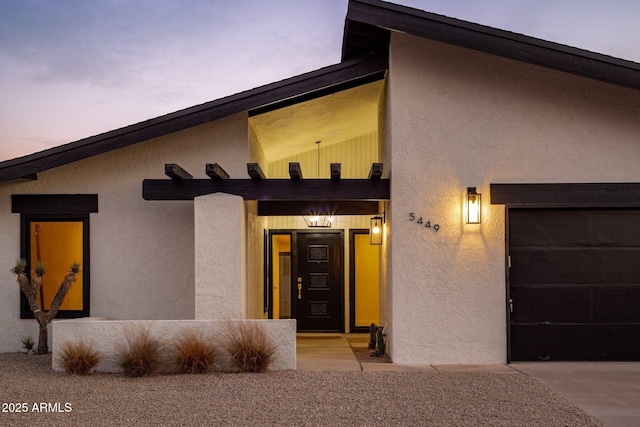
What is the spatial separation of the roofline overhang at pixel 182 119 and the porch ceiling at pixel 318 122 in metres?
0.82

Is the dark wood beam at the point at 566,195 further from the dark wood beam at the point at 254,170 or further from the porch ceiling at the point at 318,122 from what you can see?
the dark wood beam at the point at 254,170

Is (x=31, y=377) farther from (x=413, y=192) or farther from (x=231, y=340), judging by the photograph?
(x=413, y=192)

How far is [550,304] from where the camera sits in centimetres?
862

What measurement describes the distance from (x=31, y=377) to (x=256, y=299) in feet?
14.0

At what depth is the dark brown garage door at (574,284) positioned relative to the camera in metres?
8.56

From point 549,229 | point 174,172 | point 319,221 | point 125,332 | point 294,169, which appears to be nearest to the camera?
point 125,332

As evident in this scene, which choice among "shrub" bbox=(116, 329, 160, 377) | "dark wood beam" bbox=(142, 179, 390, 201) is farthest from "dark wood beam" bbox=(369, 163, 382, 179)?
"shrub" bbox=(116, 329, 160, 377)

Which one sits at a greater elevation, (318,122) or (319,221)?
(318,122)

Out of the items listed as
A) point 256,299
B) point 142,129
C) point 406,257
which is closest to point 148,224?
point 142,129

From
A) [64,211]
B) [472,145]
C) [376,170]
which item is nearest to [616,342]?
[472,145]

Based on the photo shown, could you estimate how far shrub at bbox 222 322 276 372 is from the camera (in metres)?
7.65

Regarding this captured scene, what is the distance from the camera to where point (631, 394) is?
6.61 metres

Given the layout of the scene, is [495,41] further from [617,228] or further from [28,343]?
[28,343]

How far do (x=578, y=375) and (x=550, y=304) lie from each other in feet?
4.05
